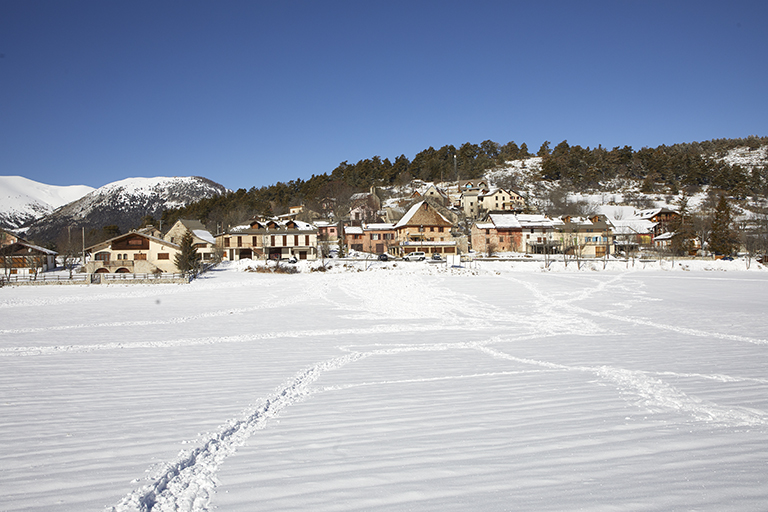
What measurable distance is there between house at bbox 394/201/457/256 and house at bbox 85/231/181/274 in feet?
108

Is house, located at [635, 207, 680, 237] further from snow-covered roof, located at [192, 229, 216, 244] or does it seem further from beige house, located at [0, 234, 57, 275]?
beige house, located at [0, 234, 57, 275]

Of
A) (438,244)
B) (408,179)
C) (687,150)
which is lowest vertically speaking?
(438,244)

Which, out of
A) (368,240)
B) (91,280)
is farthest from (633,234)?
(91,280)

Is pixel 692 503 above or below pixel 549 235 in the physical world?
below

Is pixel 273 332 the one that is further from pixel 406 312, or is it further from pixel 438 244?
pixel 438 244

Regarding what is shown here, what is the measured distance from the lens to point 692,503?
3.62m

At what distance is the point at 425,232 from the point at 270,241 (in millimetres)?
A: 24813

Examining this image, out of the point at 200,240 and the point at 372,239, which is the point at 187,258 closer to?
the point at 200,240

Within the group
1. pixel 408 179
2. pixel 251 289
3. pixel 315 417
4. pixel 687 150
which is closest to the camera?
pixel 315 417

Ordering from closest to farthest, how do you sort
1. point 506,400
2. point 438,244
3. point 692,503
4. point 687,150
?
point 692,503 < point 506,400 < point 438,244 < point 687,150

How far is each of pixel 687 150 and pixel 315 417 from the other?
574ft

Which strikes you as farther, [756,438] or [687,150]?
[687,150]

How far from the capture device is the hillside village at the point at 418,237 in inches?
1908

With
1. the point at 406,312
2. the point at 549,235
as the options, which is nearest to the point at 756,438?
the point at 406,312
